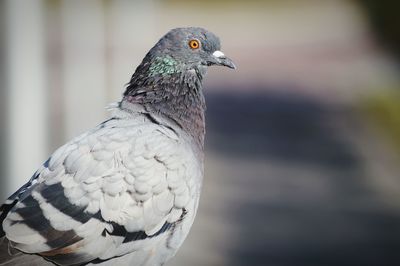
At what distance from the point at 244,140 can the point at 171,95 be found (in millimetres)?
10890

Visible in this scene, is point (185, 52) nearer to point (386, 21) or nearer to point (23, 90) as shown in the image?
point (23, 90)

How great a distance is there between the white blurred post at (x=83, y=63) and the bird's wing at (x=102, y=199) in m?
4.94

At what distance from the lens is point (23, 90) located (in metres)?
8.26

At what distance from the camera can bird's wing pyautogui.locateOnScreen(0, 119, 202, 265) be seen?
405 centimetres

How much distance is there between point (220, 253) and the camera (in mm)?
→ 8680

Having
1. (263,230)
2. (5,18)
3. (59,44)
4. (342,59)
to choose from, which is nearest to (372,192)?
(263,230)

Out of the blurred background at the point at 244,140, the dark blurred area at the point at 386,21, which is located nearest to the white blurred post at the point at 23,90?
the blurred background at the point at 244,140

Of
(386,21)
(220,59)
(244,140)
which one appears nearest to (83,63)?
(220,59)

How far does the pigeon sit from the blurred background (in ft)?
12.6

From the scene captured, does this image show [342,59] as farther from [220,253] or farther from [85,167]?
[85,167]

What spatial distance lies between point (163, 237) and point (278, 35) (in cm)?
3086

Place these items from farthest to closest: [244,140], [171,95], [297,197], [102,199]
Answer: [244,140] < [297,197] < [171,95] < [102,199]

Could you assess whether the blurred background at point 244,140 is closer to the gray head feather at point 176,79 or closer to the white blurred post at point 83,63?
the white blurred post at point 83,63

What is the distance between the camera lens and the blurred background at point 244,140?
27.3ft
